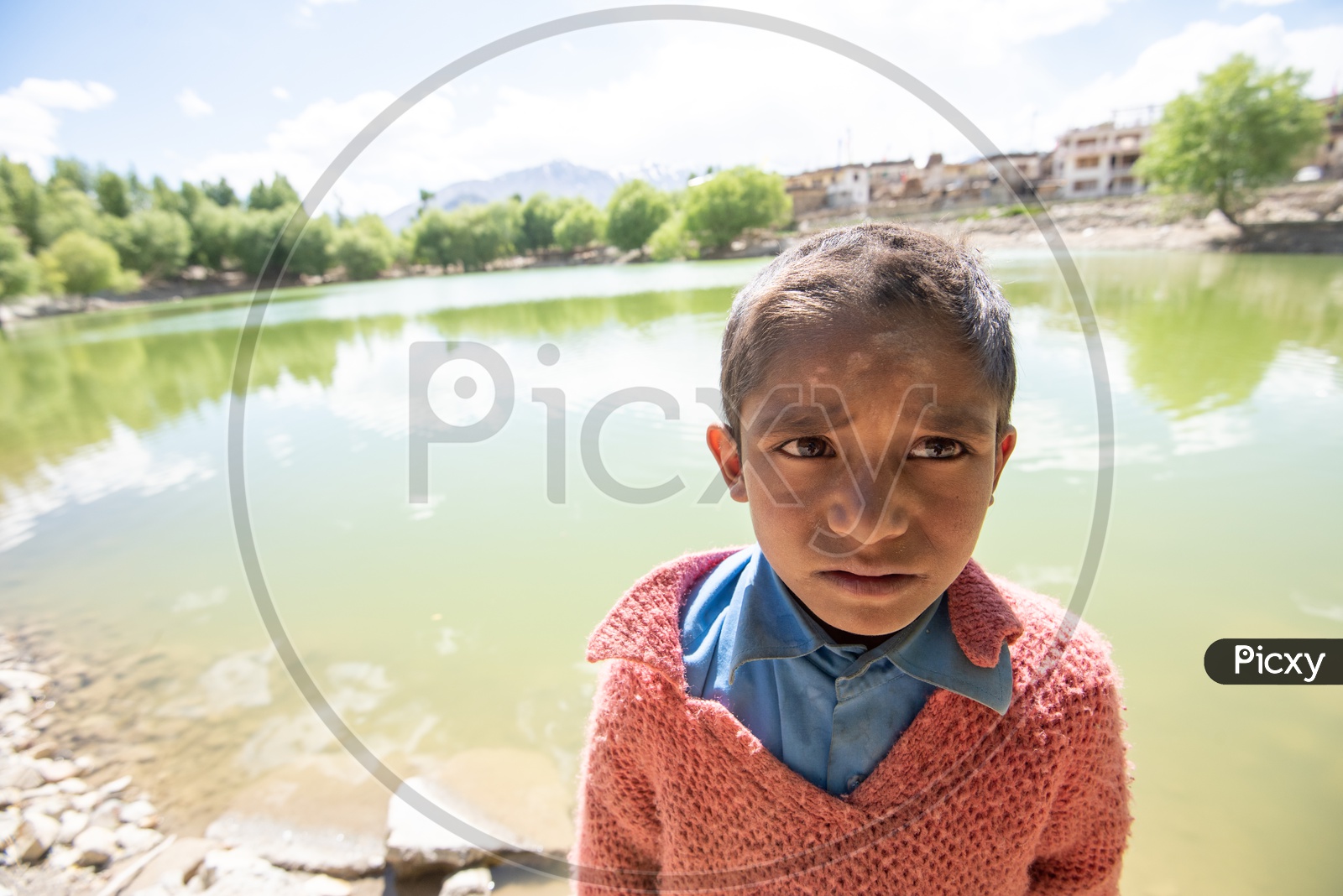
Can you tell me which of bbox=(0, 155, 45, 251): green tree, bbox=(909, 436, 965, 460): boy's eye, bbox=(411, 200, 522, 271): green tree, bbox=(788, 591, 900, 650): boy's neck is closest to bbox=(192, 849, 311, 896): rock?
bbox=(788, 591, 900, 650): boy's neck

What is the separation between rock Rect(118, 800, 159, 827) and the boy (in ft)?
10.6

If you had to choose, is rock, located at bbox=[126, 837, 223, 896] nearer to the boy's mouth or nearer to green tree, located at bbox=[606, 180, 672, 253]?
the boy's mouth

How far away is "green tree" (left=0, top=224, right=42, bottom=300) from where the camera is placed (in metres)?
34.7

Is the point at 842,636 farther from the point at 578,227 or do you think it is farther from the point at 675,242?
the point at 578,227

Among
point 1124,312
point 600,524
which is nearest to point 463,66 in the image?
point 600,524

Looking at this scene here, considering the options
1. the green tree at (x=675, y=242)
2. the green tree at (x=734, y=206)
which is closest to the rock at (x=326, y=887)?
the green tree at (x=734, y=206)

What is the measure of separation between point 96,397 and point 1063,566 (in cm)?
1556

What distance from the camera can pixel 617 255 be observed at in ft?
136

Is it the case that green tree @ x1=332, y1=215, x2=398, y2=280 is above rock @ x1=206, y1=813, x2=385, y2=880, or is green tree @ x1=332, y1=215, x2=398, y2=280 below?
above

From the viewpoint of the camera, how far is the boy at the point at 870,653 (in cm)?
86

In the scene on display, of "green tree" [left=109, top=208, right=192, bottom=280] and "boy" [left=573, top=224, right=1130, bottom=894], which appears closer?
"boy" [left=573, top=224, right=1130, bottom=894]

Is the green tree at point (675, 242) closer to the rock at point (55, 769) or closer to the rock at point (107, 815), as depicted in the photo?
the rock at point (55, 769)

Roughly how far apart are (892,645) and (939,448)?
0.87ft

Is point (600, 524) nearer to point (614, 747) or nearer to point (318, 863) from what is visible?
point (318, 863)
